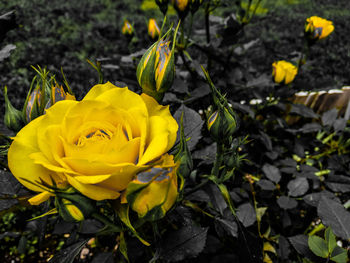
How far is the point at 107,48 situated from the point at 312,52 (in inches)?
81.2

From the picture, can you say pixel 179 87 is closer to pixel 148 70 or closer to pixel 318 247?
pixel 148 70

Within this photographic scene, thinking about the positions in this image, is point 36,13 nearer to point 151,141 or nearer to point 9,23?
point 9,23

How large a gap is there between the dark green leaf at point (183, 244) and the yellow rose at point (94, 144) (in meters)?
0.25

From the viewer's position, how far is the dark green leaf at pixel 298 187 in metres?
1.03

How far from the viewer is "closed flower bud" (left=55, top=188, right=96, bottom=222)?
374 mm

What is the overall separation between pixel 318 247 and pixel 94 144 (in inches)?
23.1

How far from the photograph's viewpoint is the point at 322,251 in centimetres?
64

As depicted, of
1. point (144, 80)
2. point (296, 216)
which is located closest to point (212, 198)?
point (144, 80)

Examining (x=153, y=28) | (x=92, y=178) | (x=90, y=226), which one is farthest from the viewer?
(x=153, y=28)

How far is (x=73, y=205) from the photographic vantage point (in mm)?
384

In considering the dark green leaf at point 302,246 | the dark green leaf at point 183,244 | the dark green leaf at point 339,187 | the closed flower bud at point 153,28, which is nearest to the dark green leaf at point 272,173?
the dark green leaf at point 339,187

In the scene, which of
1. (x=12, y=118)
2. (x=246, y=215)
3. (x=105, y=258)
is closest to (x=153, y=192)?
(x=12, y=118)

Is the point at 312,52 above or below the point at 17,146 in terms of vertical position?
below

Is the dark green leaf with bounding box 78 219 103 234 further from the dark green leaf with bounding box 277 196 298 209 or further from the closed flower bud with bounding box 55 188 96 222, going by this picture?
the dark green leaf with bounding box 277 196 298 209
